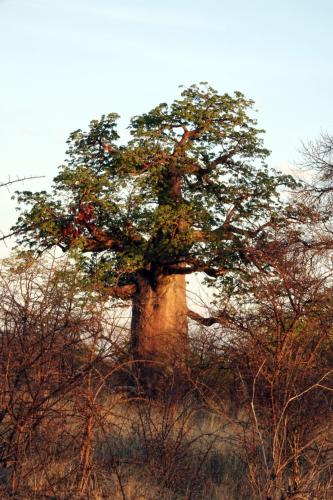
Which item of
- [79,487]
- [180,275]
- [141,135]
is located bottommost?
[79,487]

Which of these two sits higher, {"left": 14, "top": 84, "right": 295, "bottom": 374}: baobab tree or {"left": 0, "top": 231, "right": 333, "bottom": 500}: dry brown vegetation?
{"left": 14, "top": 84, "right": 295, "bottom": 374}: baobab tree

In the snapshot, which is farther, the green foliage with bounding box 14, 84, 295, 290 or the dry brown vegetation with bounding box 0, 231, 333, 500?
the green foliage with bounding box 14, 84, 295, 290

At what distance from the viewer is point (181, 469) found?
799 cm

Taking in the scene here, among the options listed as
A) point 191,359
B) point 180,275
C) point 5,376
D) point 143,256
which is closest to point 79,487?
point 5,376

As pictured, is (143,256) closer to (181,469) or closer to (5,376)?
(181,469)

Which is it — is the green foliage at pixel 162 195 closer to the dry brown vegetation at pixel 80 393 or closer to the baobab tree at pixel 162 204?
the baobab tree at pixel 162 204

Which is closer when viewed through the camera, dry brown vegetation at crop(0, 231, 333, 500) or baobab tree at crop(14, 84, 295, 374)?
dry brown vegetation at crop(0, 231, 333, 500)

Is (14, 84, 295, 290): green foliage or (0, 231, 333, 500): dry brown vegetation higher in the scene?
(14, 84, 295, 290): green foliage

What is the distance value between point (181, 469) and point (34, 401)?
2.28 m

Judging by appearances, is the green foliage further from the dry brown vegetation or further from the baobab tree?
the dry brown vegetation

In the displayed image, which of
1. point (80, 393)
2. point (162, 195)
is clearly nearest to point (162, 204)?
point (162, 195)

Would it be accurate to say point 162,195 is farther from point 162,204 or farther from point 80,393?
point 80,393

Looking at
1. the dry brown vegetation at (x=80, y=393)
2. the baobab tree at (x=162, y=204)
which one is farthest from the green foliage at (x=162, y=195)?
the dry brown vegetation at (x=80, y=393)

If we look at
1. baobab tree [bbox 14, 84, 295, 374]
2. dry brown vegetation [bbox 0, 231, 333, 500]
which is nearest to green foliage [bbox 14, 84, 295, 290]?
baobab tree [bbox 14, 84, 295, 374]
